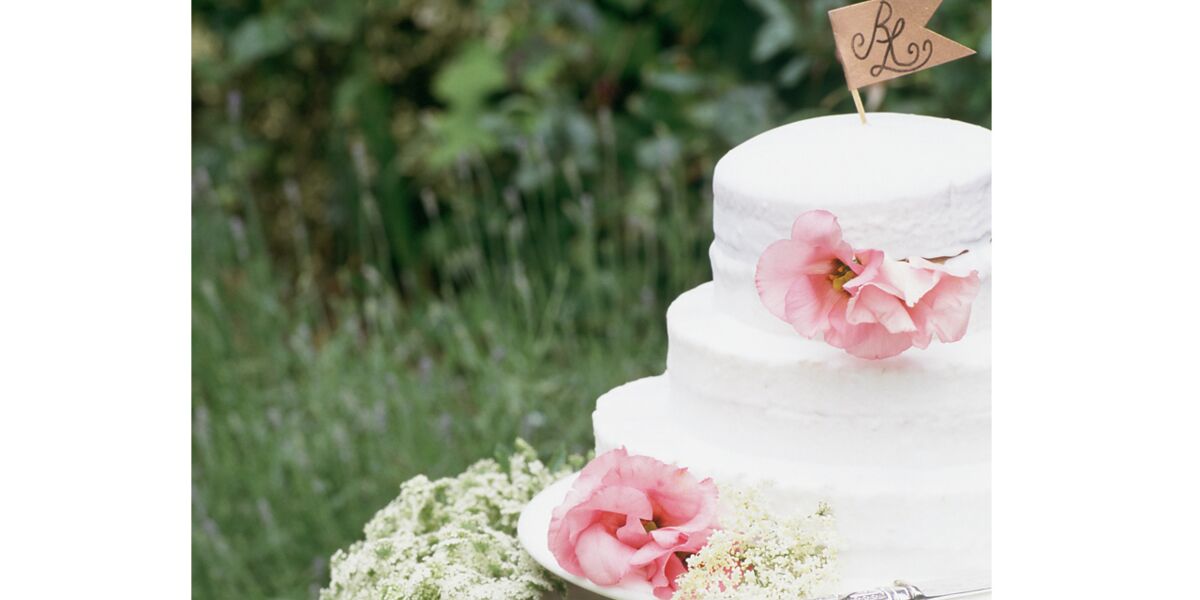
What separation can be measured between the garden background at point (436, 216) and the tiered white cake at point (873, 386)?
88 centimetres

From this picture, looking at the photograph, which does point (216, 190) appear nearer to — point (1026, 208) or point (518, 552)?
point (518, 552)

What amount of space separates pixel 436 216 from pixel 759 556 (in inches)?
72.1

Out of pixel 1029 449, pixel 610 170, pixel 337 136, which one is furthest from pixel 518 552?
pixel 337 136

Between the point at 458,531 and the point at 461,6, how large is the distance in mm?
1799

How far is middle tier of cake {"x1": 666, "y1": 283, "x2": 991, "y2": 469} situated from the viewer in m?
1.36

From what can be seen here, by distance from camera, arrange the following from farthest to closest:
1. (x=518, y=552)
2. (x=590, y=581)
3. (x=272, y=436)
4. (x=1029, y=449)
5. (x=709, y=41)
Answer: (x=709, y=41)
(x=272, y=436)
(x=518, y=552)
(x=590, y=581)
(x=1029, y=449)

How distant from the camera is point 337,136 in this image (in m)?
3.06

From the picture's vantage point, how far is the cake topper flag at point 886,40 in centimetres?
134

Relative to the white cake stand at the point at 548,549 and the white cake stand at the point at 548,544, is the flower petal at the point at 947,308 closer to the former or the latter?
the white cake stand at the point at 548,549

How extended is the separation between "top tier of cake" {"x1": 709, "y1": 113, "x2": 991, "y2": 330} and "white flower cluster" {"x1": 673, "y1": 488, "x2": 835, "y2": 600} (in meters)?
0.19

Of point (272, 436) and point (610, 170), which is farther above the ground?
point (610, 170)

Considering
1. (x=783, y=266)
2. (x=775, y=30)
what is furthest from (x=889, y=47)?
(x=775, y=30)

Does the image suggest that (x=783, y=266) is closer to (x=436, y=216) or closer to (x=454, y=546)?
(x=454, y=546)

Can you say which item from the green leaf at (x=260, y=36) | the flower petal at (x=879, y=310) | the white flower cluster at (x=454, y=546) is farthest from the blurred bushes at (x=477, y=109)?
the flower petal at (x=879, y=310)
